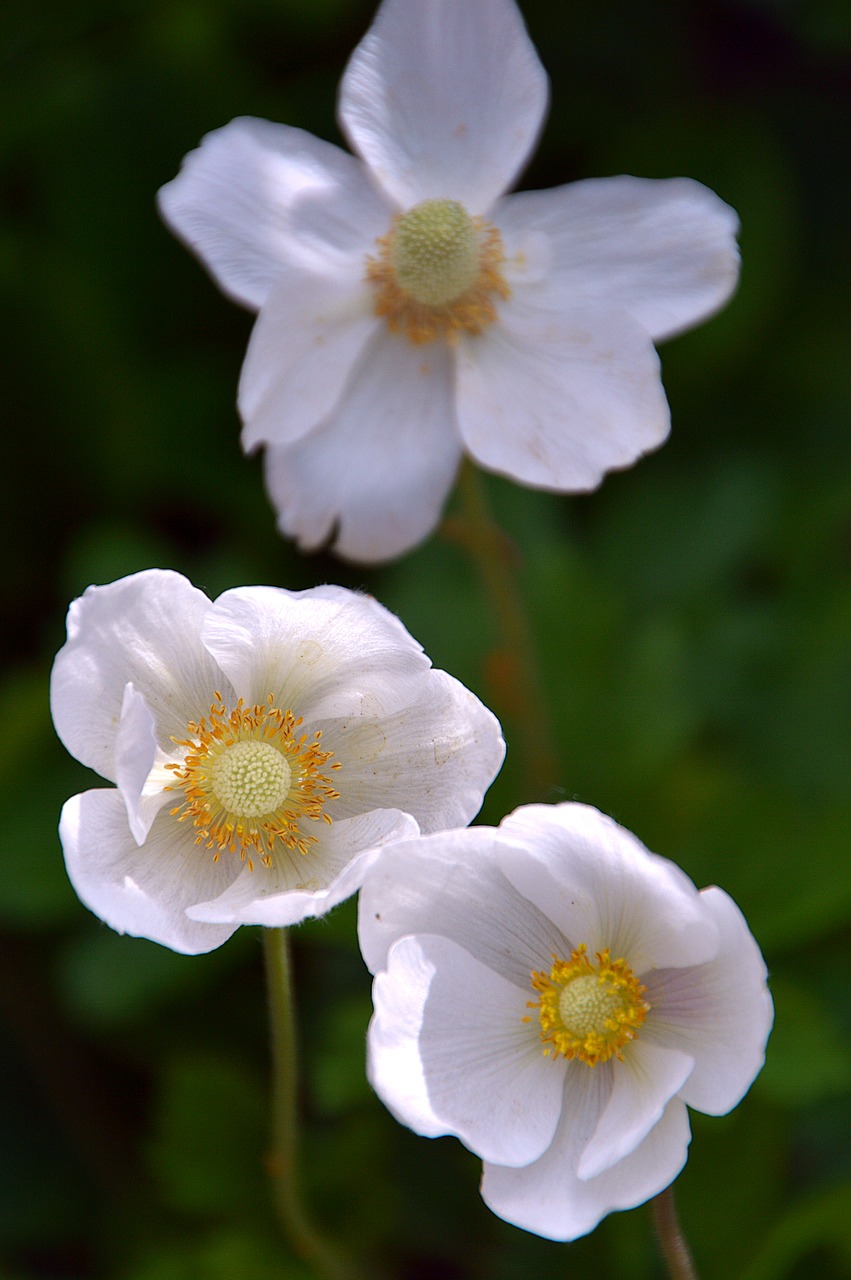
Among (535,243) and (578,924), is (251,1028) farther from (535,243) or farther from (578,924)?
(535,243)

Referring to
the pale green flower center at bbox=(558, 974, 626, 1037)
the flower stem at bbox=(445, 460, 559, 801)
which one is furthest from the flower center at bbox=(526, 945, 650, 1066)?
the flower stem at bbox=(445, 460, 559, 801)

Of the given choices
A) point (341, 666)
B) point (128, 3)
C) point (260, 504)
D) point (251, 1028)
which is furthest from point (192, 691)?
point (128, 3)

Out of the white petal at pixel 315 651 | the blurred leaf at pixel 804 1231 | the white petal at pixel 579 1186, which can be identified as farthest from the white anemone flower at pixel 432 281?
the blurred leaf at pixel 804 1231

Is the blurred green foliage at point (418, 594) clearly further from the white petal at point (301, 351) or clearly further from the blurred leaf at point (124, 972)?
the white petal at point (301, 351)

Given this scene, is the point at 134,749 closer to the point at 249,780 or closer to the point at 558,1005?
the point at 249,780

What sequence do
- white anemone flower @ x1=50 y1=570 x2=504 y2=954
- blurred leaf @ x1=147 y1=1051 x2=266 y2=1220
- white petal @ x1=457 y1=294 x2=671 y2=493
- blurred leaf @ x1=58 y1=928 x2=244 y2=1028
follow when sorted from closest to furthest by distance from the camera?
white anemone flower @ x1=50 y1=570 x2=504 y2=954, white petal @ x1=457 y1=294 x2=671 y2=493, blurred leaf @ x1=147 y1=1051 x2=266 y2=1220, blurred leaf @ x1=58 y1=928 x2=244 y2=1028

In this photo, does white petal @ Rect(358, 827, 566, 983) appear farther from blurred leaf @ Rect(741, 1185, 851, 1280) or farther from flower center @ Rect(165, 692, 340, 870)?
blurred leaf @ Rect(741, 1185, 851, 1280)
